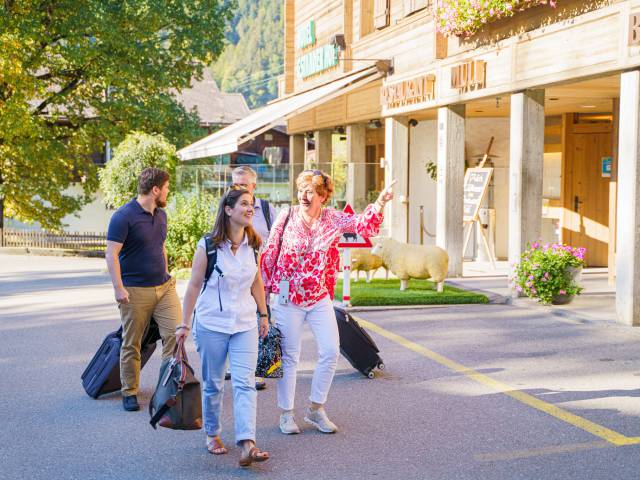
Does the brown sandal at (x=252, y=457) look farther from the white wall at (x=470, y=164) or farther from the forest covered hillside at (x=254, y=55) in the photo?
the forest covered hillside at (x=254, y=55)

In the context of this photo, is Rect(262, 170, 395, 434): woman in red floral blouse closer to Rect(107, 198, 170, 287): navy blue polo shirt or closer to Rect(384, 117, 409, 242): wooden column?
Rect(107, 198, 170, 287): navy blue polo shirt

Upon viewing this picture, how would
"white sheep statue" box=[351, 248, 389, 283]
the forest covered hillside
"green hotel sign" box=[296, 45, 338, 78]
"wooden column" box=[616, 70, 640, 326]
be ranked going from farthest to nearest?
1. the forest covered hillside
2. "green hotel sign" box=[296, 45, 338, 78]
3. "white sheep statue" box=[351, 248, 389, 283]
4. "wooden column" box=[616, 70, 640, 326]

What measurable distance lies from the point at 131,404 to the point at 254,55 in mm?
153857

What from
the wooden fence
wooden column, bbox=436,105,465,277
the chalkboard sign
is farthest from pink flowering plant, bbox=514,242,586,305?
the wooden fence

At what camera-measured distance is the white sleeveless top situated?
19.0 feet

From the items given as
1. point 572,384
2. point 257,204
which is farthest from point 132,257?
point 572,384

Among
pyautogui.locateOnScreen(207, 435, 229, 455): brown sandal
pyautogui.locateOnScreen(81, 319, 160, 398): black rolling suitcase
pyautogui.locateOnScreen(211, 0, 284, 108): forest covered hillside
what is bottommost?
pyautogui.locateOnScreen(207, 435, 229, 455): brown sandal

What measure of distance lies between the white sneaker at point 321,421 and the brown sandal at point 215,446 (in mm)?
814

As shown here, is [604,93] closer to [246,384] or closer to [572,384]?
[572,384]

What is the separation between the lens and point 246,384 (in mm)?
5715

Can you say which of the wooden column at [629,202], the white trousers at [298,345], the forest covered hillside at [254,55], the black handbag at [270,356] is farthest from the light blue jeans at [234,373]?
the forest covered hillside at [254,55]

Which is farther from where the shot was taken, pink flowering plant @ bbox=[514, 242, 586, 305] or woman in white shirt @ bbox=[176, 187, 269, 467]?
pink flowering plant @ bbox=[514, 242, 586, 305]

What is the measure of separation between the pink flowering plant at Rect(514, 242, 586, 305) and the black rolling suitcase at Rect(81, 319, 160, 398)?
22.5ft

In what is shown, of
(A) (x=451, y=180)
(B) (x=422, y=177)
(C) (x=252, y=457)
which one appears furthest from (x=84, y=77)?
(C) (x=252, y=457)
